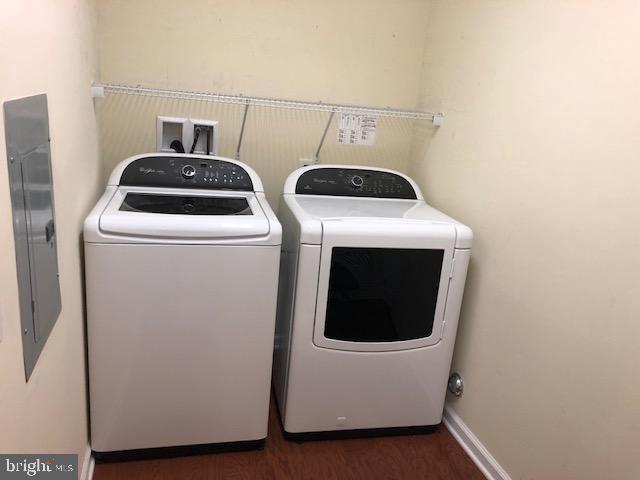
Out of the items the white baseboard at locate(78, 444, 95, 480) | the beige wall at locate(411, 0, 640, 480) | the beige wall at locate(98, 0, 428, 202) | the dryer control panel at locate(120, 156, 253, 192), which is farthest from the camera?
the beige wall at locate(98, 0, 428, 202)

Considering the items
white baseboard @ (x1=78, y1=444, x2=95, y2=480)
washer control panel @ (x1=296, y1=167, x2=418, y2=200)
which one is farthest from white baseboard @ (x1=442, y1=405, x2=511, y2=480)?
white baseboard @ (x1=78, y1=444, x2=95, y2=480)

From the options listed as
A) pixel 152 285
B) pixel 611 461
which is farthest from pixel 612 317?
pixel 152 285

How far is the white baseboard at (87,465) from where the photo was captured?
1685 mm

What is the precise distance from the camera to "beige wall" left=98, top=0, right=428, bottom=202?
7.16 feet

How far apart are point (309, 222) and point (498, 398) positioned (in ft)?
3.24

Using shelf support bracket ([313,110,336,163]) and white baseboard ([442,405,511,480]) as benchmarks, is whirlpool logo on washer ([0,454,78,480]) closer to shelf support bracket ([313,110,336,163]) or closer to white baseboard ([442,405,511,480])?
white baseboard ([442,405,511,480])

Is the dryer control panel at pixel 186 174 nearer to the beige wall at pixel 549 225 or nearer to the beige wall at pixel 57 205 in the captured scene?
the beige wall at pixel 57 205

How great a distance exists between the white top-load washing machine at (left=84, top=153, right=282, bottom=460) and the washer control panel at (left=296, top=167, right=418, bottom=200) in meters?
0.41

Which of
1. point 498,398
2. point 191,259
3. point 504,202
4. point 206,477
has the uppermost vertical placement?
point 504,202

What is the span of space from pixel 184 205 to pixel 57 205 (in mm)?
595

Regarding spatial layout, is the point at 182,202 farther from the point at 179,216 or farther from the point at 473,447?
the point at 473,447

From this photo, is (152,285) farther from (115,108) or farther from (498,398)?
(498,398)

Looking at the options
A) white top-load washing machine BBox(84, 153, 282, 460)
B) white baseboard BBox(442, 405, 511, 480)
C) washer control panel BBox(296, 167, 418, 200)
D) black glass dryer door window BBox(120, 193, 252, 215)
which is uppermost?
washer control panel BBox(296, 167, 418, 200)

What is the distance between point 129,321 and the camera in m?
1.67
